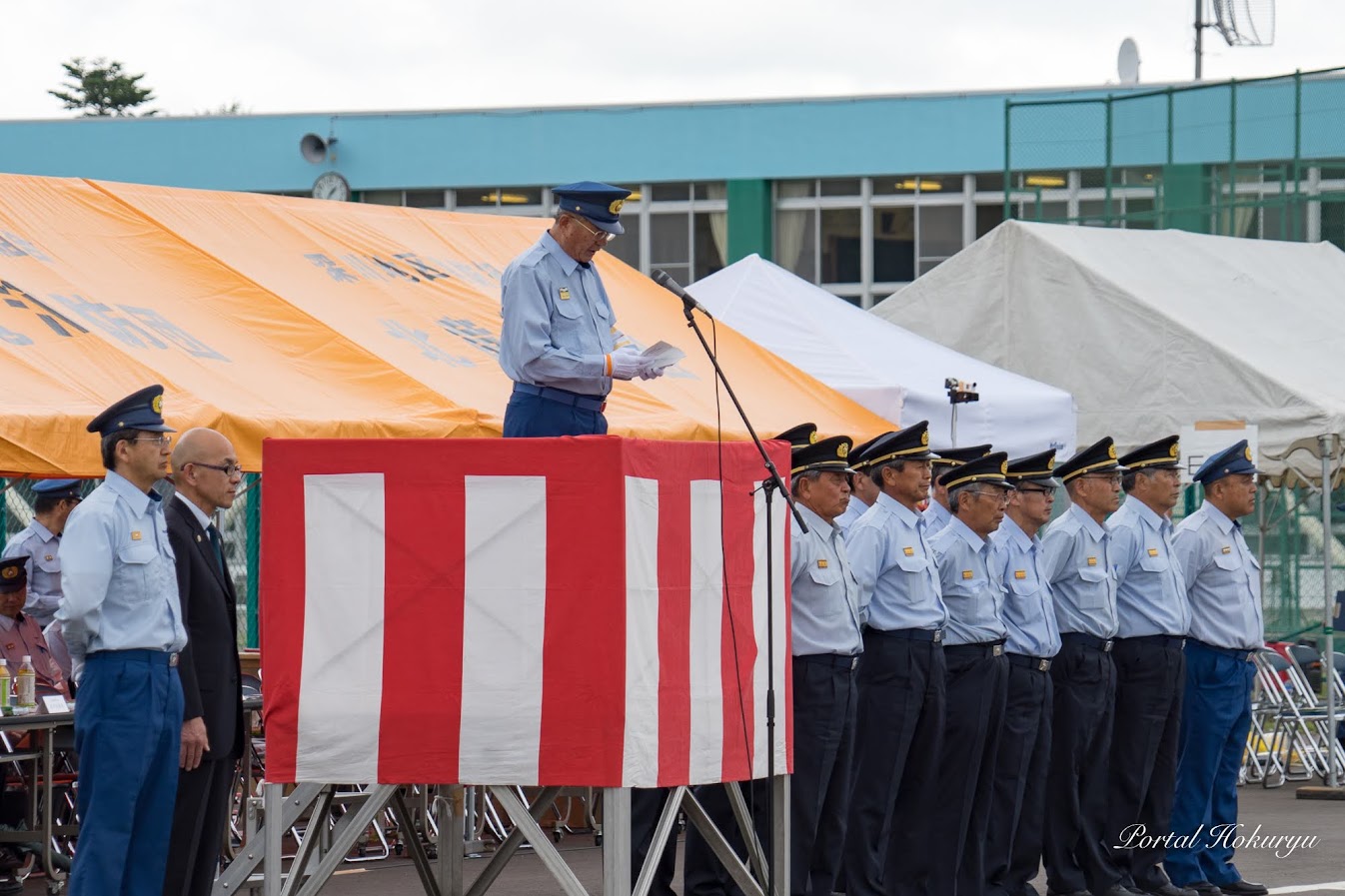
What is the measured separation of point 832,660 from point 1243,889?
2653 mm

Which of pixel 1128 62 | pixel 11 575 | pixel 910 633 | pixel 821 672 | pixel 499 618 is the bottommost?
pixel 821 672

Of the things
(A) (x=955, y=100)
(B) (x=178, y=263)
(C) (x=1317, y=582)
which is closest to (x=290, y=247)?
(B) (x=178, y=263)

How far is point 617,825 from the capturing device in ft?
21.2

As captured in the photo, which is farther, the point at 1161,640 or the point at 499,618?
the point at 1161,640

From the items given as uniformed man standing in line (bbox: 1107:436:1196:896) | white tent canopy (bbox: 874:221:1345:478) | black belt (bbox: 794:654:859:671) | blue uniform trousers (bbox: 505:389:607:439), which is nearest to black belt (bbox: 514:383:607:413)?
blue uniform trousers (bbox: 505:389:607:439)

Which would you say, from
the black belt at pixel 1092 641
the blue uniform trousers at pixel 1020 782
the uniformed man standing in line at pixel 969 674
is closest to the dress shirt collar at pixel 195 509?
the uniformed man standing in line at pixel 969 674

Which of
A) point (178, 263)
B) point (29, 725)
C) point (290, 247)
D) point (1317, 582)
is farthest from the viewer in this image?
point (1317, 582)

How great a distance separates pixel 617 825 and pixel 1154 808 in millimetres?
4145

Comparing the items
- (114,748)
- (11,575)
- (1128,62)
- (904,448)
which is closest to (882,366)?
(904,448)

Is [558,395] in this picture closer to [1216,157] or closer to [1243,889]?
[1243,889]

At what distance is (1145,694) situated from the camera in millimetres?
9766

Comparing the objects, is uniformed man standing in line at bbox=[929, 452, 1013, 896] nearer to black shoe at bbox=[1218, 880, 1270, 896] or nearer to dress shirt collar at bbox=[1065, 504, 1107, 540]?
dress shirt collar at bbox=[1065, 504, 1107, 540]

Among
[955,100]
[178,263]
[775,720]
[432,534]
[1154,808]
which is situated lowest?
[1154,808]

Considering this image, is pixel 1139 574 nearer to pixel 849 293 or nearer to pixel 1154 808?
pixel 1154 808
